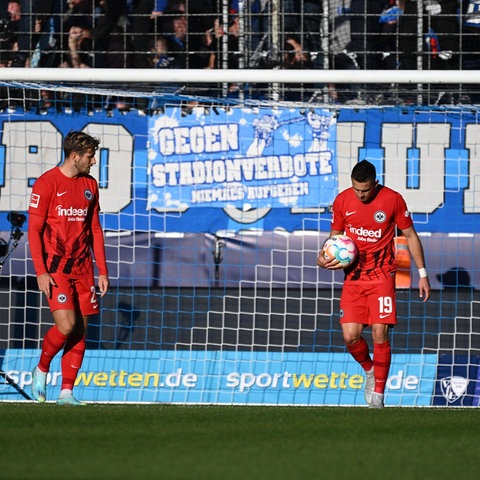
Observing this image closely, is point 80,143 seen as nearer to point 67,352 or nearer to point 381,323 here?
point 67,352

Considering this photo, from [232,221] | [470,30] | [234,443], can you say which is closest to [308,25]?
[470,30]

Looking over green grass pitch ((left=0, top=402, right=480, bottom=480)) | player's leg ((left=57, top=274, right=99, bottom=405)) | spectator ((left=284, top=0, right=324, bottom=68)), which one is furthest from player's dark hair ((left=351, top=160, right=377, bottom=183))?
spectator ((left=284, top=0, right=324, bottom=68))

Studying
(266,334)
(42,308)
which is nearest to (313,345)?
(266,334)

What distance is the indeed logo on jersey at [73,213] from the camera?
870 centimetres

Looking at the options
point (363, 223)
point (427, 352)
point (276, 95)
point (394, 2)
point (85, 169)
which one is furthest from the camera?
point (394, 2)

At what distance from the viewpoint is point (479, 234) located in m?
12.1

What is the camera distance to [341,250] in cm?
904

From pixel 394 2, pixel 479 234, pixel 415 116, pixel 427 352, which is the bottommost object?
pixel 427 352

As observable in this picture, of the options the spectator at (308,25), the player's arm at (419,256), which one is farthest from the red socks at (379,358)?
the spectator at (308,25)

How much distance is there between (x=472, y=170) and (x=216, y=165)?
2632 millimetres

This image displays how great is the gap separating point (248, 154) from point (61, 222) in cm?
389

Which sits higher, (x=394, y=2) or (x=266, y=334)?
(x=394, y=2)

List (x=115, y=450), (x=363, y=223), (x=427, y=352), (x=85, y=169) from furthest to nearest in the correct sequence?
1. (x=427, y=352)
2. (x=363, y=223)
3. (x=85, y=169)
4. (x=115, y=450)

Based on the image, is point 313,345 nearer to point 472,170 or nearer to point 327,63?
point 472,170
